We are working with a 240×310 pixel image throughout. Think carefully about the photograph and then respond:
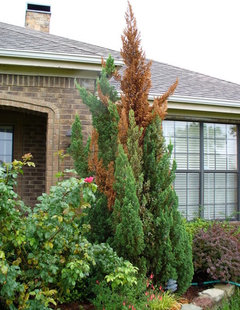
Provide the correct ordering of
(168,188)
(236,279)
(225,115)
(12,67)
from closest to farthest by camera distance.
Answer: (168,188), (236,279), (12,67), (225,115)

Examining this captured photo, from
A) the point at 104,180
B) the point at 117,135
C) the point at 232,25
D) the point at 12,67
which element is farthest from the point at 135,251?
the point at 232,25

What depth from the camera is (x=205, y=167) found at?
8.45 m

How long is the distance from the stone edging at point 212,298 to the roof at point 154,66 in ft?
13.3

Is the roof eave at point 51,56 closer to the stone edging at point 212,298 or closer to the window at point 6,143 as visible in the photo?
the window at point 6,143

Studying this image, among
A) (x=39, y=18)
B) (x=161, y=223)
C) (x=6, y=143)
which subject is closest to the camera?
(x=161, y=223)

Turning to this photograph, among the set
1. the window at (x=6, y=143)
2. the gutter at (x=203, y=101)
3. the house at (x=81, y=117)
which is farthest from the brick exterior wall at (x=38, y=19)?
the gutter at (x=203, y=101)

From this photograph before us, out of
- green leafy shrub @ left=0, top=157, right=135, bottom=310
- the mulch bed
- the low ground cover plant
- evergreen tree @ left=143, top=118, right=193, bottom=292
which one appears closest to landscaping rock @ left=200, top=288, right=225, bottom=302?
the low ground cover plant

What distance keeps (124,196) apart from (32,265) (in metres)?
1.33

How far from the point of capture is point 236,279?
542cm

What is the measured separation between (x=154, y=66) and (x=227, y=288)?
24.1ft

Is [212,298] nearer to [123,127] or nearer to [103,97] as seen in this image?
[123,127]

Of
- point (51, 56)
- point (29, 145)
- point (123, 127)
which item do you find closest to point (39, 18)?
point (29, 145)

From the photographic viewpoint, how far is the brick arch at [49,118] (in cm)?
652

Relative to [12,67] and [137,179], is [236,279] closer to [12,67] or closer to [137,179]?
[137,179]
